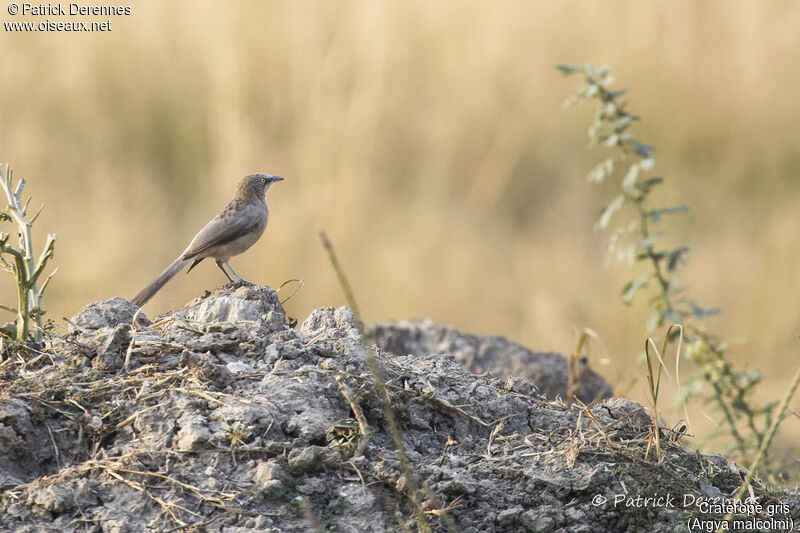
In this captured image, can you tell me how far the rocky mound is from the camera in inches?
107

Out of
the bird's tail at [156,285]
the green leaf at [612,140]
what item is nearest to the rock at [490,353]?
the bird's tail at [156,285]

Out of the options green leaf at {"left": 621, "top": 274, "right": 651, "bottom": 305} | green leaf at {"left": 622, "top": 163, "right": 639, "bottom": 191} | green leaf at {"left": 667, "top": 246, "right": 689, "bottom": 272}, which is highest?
green leaf at {"left": 622, "top": 163, "right": 639, "bottom": 191}

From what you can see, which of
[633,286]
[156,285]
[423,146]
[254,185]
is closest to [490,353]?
[254,185]

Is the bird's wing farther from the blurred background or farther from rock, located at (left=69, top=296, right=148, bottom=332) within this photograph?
the blurred background

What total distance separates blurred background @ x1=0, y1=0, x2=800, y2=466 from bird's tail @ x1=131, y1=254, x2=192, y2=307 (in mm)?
3417

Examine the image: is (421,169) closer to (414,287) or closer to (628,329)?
(414,287)

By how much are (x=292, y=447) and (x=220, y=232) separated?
7.39 ft

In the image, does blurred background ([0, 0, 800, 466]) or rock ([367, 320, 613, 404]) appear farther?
blurred background ([0, 0, 800, 466])

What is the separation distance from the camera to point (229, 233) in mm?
4953

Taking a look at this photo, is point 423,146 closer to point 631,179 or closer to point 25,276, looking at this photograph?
point 25,276

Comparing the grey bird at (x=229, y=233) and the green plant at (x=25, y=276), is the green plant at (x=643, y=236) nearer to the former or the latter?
the green plant at (x=25, y=276)

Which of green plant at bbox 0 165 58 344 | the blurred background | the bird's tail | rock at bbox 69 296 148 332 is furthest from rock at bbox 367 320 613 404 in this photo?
green plant at bbox 0 165 58 344

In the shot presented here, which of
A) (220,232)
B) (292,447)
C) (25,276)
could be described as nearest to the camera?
(292,447)

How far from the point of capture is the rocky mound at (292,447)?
2.72 m
